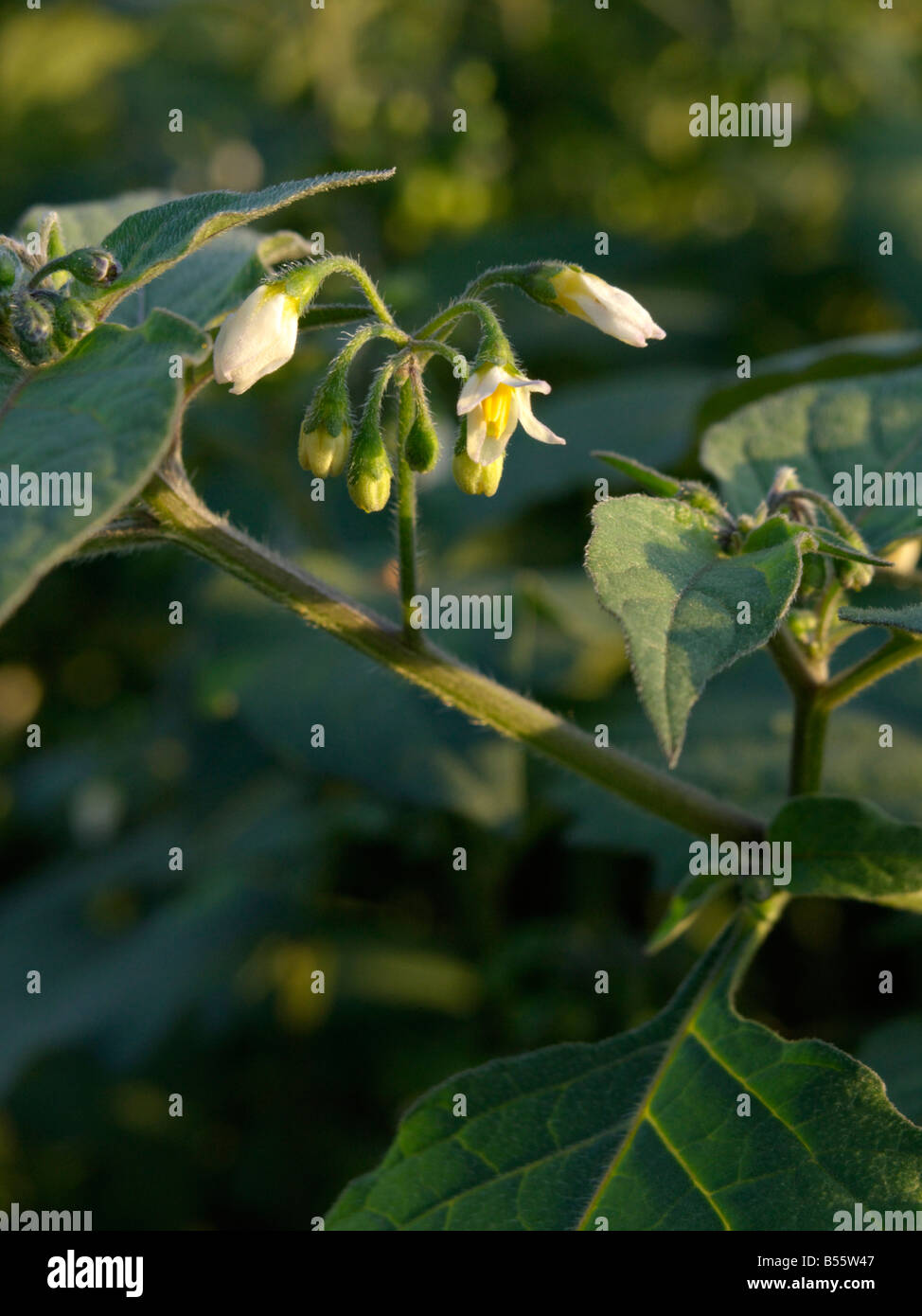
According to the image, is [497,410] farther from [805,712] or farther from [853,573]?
[805,712]

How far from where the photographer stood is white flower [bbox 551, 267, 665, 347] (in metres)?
1.29

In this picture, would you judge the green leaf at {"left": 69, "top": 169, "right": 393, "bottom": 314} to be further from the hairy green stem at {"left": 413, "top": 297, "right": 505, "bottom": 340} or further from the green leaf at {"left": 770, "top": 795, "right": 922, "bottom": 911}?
the green leaf at {"left": 770, "top": 795, "right": 922, "bottom": 911}

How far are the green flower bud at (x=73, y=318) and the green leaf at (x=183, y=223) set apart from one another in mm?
25

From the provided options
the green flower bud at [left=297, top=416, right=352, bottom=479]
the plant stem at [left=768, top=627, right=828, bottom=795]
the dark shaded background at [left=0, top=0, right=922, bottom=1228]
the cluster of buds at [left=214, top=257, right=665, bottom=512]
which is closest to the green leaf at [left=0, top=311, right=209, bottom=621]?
the cluster of buds at [left=214, top=257, right=665, bottom=512]

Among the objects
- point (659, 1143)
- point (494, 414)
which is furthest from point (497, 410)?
point (659, 1143)

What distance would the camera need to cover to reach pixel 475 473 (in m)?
1.28

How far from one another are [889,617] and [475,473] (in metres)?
0.41

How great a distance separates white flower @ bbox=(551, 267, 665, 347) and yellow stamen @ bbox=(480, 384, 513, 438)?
12 centimetres

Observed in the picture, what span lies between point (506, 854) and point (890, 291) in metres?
1.92

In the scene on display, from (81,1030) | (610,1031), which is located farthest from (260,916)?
(610,1031)

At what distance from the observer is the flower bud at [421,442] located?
4.13 ft

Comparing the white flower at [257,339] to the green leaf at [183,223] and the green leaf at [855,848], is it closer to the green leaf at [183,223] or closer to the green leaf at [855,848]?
the green leaf at [183,223]

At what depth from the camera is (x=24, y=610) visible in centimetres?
411

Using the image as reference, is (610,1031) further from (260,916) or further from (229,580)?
(229,580)
